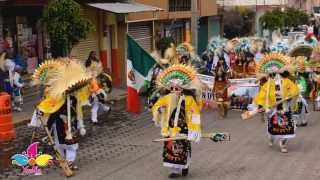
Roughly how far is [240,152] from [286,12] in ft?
103

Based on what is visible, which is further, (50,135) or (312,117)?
(312,117)

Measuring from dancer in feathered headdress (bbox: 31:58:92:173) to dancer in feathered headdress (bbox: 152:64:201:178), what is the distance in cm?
136

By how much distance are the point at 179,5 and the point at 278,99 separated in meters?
18.2

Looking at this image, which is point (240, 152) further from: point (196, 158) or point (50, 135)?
point (50, 135)

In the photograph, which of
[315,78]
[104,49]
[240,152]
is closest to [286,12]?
[104,49]

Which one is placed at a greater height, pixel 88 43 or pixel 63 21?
pixel 63 21

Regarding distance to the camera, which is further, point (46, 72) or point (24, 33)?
point (24, 33)

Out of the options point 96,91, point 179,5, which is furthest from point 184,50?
point 179,5

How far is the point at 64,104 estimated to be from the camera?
10.5m

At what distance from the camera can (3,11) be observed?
1795 cm

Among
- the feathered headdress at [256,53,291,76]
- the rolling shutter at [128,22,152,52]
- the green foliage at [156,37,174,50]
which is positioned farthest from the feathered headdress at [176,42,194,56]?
the feathered headdress at [256,53,291,76]

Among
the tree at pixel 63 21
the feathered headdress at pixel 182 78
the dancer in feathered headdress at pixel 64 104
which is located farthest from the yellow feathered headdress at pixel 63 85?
the tree at pixel 63 21

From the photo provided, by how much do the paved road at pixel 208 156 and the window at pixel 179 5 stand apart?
13712 mm

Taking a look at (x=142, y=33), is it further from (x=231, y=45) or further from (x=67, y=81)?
(x=67, y=81)
